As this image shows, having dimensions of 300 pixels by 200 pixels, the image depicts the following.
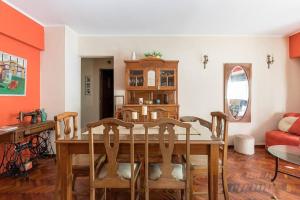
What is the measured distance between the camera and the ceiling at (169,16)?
2646 millimetres

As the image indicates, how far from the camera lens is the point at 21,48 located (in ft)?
9.89

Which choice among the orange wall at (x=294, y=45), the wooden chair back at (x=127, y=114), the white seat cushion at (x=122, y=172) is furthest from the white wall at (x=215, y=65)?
the white seat cushion at (x=122, y=172)

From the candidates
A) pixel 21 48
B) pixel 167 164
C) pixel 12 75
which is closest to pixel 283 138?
pixel 167 164

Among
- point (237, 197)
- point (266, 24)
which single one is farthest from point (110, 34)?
point (237, 197)

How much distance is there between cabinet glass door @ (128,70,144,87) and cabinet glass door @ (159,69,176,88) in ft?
1.31

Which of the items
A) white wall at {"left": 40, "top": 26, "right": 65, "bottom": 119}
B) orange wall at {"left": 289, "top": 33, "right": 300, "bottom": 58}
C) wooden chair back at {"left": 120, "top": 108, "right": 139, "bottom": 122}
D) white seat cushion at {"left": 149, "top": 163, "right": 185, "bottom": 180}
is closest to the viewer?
white seat cushion at {"left": 149, "top": 163, "right": 185, "bottom": 180}

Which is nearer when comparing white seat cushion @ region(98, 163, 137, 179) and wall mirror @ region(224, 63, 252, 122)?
white seat cushion @ region(98, 163, 137, 179)

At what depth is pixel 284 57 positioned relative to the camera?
13.3 feet

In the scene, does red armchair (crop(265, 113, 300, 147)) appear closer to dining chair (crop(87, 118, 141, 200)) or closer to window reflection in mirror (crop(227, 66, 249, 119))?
window reflection in mirror (crop(227, 66, 249, 119))

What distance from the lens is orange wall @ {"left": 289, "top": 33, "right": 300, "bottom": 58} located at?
3.79 meters

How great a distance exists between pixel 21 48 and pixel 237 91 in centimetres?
438

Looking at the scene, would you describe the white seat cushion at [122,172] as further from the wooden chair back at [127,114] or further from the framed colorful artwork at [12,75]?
the framed colorful artwork at [12,75]

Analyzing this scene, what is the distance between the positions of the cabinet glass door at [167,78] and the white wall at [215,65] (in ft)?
1.39

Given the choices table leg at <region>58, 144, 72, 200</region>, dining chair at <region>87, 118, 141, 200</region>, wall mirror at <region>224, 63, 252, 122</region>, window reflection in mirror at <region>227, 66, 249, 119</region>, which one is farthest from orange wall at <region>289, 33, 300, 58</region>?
table leg at <region>58, 144, 72, 200</region>
